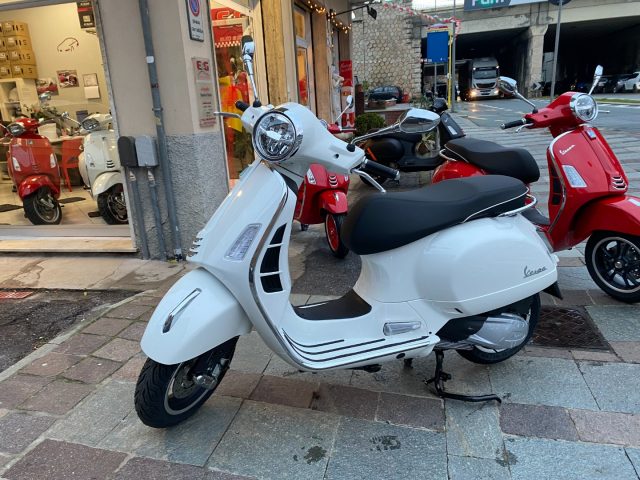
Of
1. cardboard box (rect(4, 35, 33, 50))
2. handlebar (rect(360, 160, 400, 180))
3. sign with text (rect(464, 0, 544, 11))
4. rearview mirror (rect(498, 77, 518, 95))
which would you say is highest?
sign with text (rect(464, 0, 544, 11))

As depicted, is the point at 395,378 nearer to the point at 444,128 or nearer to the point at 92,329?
the point at 92,329

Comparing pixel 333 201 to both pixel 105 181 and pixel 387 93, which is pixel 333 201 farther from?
pixel 387 93

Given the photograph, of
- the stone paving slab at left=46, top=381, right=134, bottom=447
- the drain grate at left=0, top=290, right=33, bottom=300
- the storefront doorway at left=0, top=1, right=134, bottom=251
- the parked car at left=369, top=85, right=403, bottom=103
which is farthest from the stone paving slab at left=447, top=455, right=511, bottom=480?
the parked car at left=369, top=85, right=403, bottom=103

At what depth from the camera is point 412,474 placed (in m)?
2.06

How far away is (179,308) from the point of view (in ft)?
6.84

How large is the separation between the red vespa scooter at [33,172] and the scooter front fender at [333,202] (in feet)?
11.6

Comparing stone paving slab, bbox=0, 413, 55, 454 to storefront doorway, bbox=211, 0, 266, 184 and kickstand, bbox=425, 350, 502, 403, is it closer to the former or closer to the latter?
kickstand, bbox=425, 350, 502, 403

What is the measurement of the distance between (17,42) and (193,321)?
5.59 m

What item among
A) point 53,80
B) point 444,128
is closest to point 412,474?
point 444,128

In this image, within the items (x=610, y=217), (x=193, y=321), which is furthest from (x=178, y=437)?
(x=610, y=217)

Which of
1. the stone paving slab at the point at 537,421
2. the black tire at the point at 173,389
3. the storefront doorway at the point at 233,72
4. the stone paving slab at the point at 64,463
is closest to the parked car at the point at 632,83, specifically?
the storefront doorway at the point at 233,72

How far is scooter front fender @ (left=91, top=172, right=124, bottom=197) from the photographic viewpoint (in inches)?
220

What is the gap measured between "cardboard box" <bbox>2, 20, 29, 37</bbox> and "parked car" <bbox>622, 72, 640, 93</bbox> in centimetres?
3281

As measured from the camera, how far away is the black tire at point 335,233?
4.62 metres
